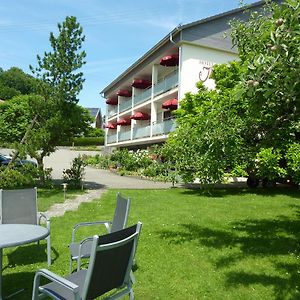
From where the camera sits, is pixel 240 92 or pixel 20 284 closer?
pixel 240 92

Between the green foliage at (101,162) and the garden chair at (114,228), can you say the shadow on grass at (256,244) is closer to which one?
the garden chair at (114,228)

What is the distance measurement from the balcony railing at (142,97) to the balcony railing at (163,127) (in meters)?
3.81

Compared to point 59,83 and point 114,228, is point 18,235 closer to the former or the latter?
point 114,228

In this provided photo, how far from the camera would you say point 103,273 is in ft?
10.8

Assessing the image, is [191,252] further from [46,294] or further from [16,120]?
[16,120]

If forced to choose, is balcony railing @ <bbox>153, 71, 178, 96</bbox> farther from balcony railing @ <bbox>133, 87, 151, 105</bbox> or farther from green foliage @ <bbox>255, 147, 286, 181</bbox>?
A: green foliage @ <bbox>255, 147, 286, 181</bbox>

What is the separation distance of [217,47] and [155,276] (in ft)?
70.7

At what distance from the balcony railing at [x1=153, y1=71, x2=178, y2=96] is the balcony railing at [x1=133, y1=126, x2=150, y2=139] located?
2.93 m

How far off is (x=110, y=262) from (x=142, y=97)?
28.7 m

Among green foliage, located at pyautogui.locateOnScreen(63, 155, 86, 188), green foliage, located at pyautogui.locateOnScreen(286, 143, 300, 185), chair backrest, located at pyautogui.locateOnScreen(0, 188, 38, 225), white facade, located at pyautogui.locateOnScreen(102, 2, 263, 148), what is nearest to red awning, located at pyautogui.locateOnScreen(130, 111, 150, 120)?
white facade, located at pyautogui.locateOnScreen(102, 2, 263, 148)

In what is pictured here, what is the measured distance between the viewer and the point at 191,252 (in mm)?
6500

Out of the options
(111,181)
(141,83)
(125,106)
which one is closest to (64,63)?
(111,181)

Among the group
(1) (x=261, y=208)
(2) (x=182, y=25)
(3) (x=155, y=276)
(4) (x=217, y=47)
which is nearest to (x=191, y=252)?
(3) (x=155, y=276)

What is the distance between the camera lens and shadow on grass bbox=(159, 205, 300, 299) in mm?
5152
